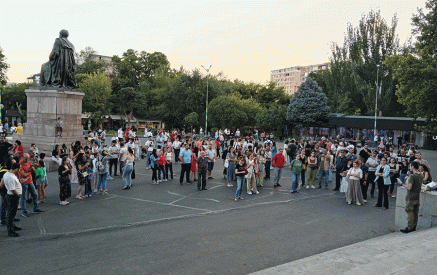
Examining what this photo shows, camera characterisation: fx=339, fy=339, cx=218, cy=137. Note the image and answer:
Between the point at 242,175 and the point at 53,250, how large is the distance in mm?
7037

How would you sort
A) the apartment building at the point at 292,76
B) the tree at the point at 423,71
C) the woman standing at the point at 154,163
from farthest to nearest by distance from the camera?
the apartment building at the point at 292,76 → the tree at the point at 423,71 → the woman standing at the point at 154,163

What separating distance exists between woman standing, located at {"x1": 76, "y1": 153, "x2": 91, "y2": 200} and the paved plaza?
1.74 ft

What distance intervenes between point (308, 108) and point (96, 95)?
36.3 metres

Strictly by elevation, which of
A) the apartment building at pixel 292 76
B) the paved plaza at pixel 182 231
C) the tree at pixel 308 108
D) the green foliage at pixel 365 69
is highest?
the apartment building at pixel 292 76

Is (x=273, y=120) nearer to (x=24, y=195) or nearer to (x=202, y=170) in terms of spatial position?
(x=202, y=170)

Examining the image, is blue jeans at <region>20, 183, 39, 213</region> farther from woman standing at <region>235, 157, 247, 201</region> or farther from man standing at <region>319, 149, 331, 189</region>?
man standing at <region>319, 149, 331, 189</region>

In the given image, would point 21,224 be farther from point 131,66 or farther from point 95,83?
point 131,66

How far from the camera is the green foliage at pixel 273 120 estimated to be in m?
45.0

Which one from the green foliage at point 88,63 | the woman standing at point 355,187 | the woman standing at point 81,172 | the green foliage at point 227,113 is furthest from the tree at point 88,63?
the woman standing at point 355,187

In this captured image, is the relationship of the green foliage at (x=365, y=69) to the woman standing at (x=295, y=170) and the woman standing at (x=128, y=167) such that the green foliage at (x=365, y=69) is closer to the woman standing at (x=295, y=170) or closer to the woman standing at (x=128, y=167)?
the woman standing at (x=295, y=170)

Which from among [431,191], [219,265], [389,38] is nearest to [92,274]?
[219,265]

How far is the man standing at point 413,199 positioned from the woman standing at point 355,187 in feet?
11.5

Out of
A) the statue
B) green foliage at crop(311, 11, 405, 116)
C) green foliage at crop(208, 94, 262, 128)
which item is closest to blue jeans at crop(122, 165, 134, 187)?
the statue

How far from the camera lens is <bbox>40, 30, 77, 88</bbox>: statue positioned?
62.2ft
